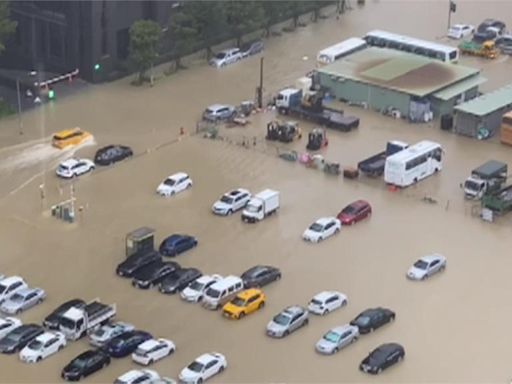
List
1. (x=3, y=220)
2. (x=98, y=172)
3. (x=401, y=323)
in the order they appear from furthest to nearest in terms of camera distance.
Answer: (x=98, y=172)
(x=3, y=220)
(x=401, y=323)

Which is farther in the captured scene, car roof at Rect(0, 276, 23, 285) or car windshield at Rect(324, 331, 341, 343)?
car roof at Rect(0, 276, 23, 285)

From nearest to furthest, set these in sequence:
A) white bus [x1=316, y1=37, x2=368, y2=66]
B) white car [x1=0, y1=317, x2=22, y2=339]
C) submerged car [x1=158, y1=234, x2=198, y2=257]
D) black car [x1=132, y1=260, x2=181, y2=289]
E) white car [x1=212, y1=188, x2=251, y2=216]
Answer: white car [x1=0, y1=317, x2=22, y2=339] → black car [x1=132, y1=260, x2=181, y2=289] → submerged car [x1=158, y1=234, x2=198, y2=257] → white car [x1=212, y1=188, x2=251, y2=216] → white bus [x1=316, y1=37, x2=368, y2=66]

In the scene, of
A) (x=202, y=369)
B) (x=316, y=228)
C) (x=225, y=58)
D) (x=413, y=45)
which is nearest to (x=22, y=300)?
(x=202, y=369)

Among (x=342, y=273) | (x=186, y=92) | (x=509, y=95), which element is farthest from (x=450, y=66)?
(x=342, y=273)

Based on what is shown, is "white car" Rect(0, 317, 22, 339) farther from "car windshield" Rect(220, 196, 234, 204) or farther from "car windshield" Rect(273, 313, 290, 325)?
"car windshield" Rect(220, 196, 234, 204)

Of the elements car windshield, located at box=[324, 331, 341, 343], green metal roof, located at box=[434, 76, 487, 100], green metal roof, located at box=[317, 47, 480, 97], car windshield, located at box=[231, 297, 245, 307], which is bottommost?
car windshield, located at box=[231, 297, 245, 307]

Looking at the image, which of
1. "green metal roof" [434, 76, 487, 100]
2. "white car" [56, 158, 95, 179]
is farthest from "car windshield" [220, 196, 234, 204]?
"green metal roof" [434, 76, 487, 100]

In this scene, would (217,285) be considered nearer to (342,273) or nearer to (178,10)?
(342,273)
